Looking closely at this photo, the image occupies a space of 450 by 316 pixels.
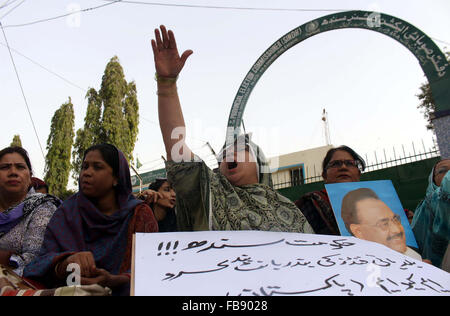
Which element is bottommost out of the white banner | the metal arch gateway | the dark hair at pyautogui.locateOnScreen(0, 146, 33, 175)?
the white banner

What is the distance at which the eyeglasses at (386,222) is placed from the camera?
68.7 inches

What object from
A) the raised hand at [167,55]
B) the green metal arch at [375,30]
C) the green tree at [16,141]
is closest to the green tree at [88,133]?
the green tree at [16,141]

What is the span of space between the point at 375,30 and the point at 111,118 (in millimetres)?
11062

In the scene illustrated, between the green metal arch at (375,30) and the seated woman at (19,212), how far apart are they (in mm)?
2724

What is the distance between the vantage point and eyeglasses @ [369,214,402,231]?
1.74m

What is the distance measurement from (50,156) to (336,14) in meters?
14.4

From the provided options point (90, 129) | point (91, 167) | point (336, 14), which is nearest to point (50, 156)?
point (90, 129)

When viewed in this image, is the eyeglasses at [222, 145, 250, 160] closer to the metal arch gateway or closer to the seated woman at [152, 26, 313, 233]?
the seated woman at [152, 26, 313, 233]

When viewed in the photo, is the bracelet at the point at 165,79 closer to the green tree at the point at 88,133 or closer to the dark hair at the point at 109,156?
the dark hair at the point at 109,156

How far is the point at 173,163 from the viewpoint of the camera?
1430 millimetres

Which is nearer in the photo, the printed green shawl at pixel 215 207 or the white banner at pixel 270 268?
the white banner at pixel 270 268

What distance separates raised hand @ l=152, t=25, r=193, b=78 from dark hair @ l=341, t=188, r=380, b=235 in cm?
115

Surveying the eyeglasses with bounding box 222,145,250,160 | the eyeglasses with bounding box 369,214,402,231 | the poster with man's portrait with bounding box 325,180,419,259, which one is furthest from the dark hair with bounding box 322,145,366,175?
the eyeglasses with bounding box 222,145,250,160
